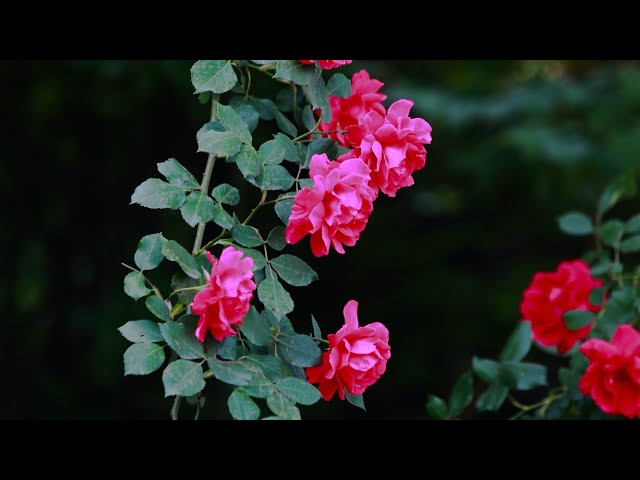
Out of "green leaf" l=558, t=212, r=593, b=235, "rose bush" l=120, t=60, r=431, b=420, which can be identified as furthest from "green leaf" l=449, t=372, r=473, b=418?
"rose bush" l=120, t=60, r=431, b=420

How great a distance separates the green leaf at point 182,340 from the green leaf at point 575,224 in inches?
31.4

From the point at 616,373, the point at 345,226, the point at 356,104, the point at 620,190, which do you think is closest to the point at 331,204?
the point at 345,226

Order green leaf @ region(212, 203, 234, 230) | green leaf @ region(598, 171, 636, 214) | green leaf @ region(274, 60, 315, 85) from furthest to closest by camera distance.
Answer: green leaf @ region(598, 171, 636, 214) → green leaf @ region(274, 60, 315, 85) → green leaf @ region(212, 203, 234, 230)

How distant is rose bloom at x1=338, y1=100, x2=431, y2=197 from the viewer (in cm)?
89

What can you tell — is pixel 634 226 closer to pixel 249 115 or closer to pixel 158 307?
pixel 249 115

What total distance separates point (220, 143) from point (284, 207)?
0.09 m

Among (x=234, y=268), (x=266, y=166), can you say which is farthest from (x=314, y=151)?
(x=234, y=268)

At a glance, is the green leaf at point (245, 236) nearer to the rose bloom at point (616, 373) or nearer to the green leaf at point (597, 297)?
the rose bloom at point (616, 373)

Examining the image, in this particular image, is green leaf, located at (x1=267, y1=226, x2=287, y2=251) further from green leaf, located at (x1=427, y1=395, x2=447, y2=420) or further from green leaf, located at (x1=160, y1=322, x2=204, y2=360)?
green leaf, located at (x1=427, y1=395, x2=447, y2=420)

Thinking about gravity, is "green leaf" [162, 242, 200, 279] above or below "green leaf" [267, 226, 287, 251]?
below

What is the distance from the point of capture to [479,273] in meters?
3.38

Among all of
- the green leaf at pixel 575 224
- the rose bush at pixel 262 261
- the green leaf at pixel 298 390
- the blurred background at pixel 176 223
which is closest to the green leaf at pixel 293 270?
the rose bush at pixel 262 261

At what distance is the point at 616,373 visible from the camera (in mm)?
1099

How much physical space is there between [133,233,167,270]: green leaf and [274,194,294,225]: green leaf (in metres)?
0.12
